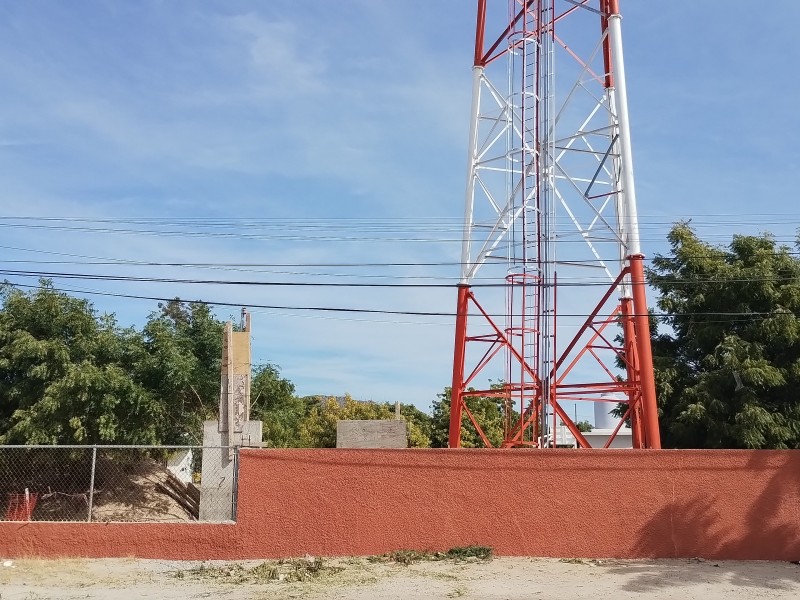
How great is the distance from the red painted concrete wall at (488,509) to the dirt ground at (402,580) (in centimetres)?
32

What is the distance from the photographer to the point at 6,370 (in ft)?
61.2

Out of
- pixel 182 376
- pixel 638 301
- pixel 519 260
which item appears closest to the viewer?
pixel 638 301

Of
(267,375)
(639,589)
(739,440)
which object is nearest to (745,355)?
(739,440)

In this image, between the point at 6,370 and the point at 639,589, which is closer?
the point at 639,589

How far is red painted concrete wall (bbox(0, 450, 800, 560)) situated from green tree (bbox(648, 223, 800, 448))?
173 inches

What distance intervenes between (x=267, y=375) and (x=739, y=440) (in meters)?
11.3

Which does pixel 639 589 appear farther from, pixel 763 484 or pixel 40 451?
pixel 40 451

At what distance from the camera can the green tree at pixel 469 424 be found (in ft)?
110

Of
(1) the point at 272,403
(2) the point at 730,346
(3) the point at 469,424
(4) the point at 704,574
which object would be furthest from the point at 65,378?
(3) the point at 469,424

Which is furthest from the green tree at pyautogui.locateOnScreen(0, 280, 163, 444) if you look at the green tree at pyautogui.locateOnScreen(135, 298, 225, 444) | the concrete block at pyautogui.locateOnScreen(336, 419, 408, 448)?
the concrete block at pyautogui.locateOnScreen(336, 419, 408, 448)

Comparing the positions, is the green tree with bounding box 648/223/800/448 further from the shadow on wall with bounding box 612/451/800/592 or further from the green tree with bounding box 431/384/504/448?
the green tree with bounding box 431/384/504/448

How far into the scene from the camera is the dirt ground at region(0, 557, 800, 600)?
10883 millimetres

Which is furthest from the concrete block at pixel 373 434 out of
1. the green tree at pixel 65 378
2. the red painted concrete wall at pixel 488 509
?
the green tree at pixel 65 378

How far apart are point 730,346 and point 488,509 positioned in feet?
26.5
